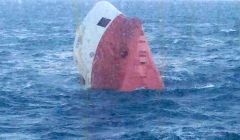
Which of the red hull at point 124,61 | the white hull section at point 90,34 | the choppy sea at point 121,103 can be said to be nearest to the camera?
the choppy sea at point 121,103

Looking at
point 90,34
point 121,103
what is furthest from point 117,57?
point 121,103

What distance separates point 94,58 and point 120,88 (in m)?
2.10

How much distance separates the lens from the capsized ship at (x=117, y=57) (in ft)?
97.1

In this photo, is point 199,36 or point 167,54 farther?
point 199,36

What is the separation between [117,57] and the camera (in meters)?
30.0

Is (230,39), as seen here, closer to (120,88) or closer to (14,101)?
(120,88)

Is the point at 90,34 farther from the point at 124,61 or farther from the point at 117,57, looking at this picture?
the point at 124,61

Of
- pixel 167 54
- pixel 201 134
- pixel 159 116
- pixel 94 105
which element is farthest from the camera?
pixel 167 54

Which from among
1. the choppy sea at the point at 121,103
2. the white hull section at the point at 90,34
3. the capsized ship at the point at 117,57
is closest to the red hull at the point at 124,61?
the capsized ship at the point at 117,57

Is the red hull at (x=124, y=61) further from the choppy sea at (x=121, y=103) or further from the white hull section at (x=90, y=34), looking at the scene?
the choppy sea at (x=121, y=103)

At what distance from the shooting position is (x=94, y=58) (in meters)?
30.5

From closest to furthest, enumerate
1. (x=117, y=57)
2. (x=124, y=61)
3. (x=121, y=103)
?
(x=121, y=103) → (x=124, y=61) → (x=117, y=57)

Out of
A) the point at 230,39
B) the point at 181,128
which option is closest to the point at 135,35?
the point at 181,128

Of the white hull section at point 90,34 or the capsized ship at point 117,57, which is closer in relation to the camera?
the capsized ship at point 117,57
